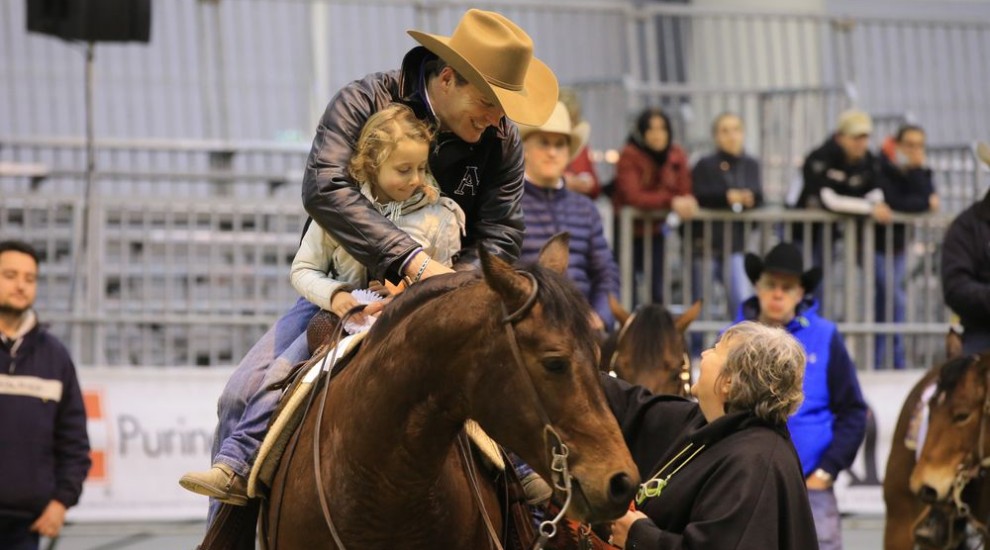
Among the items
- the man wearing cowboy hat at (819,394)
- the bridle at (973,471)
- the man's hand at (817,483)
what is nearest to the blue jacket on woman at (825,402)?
the man wearing cowboy hat at (819,394)

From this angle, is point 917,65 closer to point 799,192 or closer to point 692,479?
point 799,192

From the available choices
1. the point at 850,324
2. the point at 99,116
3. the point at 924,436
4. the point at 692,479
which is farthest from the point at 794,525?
the point at 99,116

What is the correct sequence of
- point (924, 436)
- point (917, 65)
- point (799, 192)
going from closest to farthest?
point (924, 436), point (799, 192), point (917, 65)

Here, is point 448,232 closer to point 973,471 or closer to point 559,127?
point 559,127

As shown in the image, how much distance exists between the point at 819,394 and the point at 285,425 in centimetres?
422

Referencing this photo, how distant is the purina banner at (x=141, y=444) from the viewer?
10594 mm

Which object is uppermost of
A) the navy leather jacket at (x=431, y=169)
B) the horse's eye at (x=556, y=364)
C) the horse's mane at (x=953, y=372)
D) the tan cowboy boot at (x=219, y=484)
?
the navy leather jacket at (x=431, y=169)

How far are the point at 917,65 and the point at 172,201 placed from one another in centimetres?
742

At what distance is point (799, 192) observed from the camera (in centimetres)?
1238

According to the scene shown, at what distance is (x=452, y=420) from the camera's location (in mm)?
4250

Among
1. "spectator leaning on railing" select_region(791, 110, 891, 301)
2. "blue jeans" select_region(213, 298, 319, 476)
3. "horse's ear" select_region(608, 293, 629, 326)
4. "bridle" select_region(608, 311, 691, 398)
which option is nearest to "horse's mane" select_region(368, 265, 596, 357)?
"blue jeans" select_region(213, 298, 319, 476)

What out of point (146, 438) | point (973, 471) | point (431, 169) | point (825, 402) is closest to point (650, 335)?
point (825, 402)

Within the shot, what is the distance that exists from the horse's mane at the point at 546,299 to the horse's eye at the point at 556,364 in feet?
0.27

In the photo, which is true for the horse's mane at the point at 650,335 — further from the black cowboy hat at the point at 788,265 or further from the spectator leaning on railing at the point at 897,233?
the spectator leaning on railing at the point at 897,233
